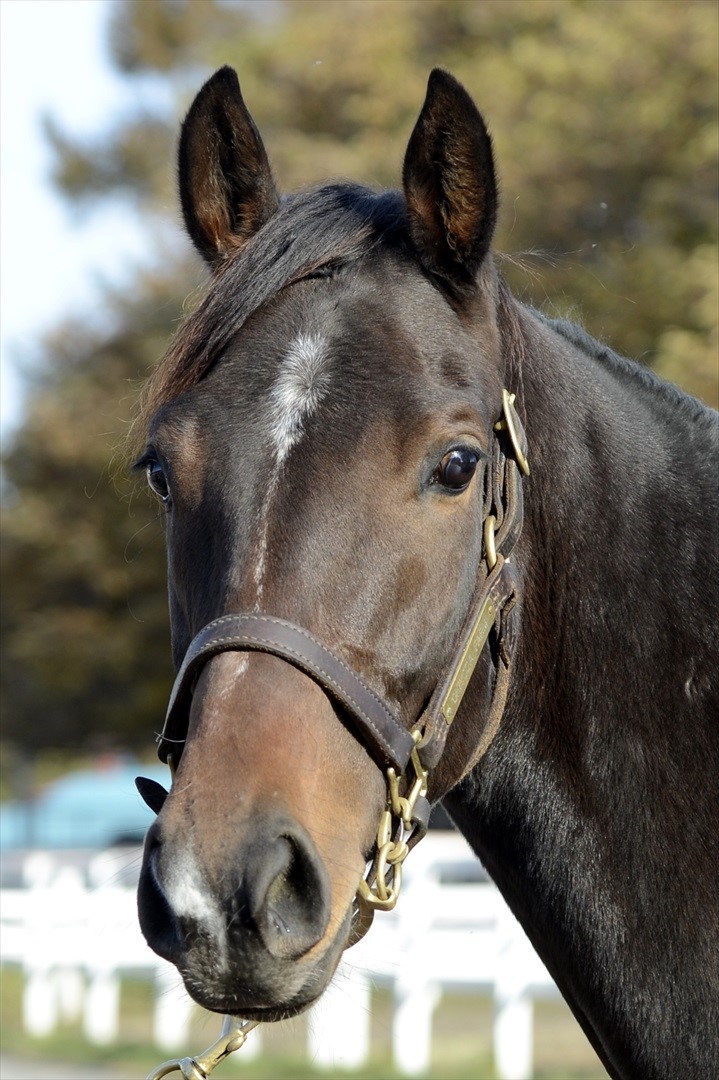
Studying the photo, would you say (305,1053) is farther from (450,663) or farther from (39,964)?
(450,663)

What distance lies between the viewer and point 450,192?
278cm

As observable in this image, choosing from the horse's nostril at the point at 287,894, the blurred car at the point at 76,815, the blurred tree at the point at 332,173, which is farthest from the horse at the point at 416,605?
the blurred car at the point at 76,815

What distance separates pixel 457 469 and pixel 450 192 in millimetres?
655

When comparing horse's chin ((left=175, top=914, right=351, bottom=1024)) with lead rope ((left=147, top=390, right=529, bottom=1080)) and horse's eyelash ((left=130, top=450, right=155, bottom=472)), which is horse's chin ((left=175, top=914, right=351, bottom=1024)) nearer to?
lead rope ((left=147, top=390, right=529, bottom=1080))

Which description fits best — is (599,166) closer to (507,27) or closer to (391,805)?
(507,27)

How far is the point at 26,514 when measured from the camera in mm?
17266

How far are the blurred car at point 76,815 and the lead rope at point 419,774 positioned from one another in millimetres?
24302

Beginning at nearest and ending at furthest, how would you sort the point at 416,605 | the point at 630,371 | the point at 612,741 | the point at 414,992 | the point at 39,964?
the point at 416,605 → the point at 612,741 → the point at 630,371 → the point at 414,992 → the point at 39,964

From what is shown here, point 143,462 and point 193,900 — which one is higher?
point 143,462

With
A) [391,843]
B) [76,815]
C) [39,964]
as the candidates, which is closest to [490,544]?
[391,843]

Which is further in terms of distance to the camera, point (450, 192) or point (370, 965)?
point (370, 965)

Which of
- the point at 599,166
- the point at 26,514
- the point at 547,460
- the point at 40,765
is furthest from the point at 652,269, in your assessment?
the point at 40,765

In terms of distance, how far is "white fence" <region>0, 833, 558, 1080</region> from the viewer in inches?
345

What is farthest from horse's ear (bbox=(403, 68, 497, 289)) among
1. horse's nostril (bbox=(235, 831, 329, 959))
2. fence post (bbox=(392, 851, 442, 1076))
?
fence post (bbox=(392, 851, 442, 1076))
